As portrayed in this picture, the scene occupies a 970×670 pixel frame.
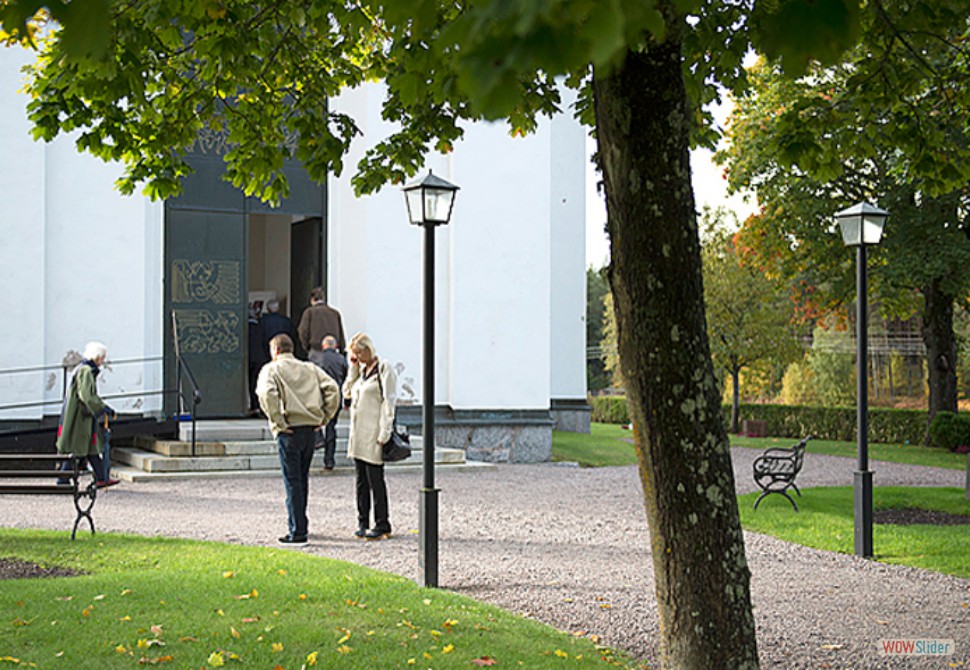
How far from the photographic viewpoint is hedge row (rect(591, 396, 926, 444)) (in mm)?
31984

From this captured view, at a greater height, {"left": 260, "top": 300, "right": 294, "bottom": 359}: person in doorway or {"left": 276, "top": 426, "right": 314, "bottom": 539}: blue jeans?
{"left": 260, "top": 300, "right": 294, "bottom": 359}: person in doorway

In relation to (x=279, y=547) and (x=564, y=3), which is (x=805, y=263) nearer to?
(x=279, y=547)

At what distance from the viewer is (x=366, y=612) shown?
272 inches

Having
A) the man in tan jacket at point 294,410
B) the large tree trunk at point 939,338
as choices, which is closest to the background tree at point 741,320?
the large tree trunk at point 939,338

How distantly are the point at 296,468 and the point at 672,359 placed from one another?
6214mm

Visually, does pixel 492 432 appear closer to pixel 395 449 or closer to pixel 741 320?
pixel 395 449

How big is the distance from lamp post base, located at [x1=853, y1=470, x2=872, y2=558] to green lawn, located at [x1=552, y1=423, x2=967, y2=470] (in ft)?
33.0

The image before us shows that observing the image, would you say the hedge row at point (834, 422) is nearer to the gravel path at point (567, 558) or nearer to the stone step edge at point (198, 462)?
the stone step edge at point (198, 462)

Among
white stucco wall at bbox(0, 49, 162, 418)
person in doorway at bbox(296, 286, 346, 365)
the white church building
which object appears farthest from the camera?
person in doorway at bbox(296, 286, 346, 365)

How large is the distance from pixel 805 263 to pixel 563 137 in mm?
7245

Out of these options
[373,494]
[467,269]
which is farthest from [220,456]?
[373,494]

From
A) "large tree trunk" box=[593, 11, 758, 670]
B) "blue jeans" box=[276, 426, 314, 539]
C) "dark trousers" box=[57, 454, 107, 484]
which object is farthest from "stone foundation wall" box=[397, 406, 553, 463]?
"large tree trunk" box=[593, 11, 758, 670]

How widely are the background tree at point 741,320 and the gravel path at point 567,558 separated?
22.9 meters

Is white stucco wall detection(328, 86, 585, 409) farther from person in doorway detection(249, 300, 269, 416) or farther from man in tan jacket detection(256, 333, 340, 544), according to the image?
man in tan jacket detection(256, 333, 340, 544)
